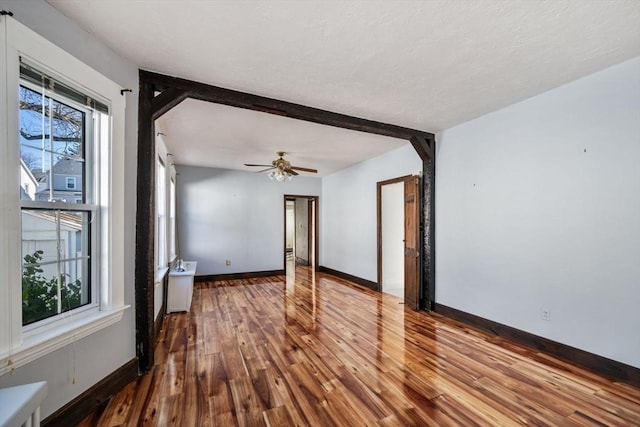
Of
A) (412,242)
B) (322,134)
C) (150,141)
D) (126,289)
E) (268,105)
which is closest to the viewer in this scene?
(126,289)

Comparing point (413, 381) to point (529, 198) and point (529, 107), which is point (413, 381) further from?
point (529, 107)

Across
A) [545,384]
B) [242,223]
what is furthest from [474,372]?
[242,223]

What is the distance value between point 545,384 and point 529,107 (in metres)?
2.58

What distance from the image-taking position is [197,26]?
5.61 feet

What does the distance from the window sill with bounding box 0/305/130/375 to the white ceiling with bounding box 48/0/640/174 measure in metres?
1.89

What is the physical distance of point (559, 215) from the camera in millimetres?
2498

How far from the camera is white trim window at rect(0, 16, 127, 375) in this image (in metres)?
1.28

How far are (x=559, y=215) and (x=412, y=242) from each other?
1.83 meters

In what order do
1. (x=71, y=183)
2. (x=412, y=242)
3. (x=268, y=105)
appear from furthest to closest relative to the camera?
(x=412, y=242), (x=268, y=105), (x=71, y=183)

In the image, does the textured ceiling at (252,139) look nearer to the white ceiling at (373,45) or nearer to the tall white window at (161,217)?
the white ceiling at (373,45)

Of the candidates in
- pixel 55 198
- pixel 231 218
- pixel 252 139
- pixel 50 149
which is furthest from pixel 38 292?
pixel 231 218

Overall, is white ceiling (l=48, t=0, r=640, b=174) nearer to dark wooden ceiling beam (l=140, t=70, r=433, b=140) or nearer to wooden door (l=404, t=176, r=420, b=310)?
dark wooden ceiling beam (l=140, t=70, r=433, b=140)

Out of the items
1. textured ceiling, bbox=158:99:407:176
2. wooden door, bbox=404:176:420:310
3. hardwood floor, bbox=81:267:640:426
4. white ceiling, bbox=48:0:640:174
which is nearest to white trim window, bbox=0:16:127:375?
white ceiling, bbox=48:0:640:174

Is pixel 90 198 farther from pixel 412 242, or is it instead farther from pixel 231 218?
pixel 231 218
